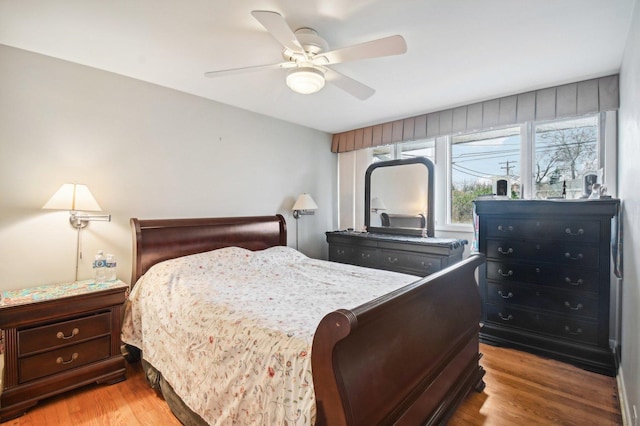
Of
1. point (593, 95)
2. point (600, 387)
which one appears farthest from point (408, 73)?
point (600, 387)

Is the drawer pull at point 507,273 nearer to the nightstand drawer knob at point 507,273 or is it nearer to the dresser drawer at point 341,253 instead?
the nightstand drawer knob at point 507,273

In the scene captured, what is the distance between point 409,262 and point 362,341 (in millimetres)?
2326

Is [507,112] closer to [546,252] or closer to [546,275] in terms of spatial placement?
[546,252]

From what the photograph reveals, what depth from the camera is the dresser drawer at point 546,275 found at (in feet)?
8.03

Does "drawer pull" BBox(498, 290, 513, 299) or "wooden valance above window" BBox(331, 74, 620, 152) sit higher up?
"wooden valance above window" BBox(331, 74, 620, 152)

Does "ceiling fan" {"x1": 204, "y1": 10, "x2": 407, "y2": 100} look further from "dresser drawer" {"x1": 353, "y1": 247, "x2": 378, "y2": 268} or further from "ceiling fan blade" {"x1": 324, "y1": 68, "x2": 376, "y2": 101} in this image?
"dresser drawer" {"x1": 353, "y1": 247, "x2": 378, "y2": 268}

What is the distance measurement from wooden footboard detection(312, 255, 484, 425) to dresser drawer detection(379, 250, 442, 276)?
0.94 metres

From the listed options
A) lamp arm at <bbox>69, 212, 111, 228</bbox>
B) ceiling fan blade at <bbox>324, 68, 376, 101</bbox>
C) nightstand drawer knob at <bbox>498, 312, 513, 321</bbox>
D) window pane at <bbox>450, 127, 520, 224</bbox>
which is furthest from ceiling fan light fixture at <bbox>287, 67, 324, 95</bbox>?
nightstand drawer knob at <bbox>498, 312, 513, 321</bbox>

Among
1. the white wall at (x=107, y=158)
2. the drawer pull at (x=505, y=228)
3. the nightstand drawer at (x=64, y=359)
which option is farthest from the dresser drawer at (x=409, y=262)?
the nightstand drawer at (x=64, y=359)

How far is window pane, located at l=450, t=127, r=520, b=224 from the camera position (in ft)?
10.4

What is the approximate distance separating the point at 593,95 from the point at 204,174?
358 centimetres

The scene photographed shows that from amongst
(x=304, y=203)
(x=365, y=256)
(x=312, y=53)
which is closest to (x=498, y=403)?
(x=365, y=256)

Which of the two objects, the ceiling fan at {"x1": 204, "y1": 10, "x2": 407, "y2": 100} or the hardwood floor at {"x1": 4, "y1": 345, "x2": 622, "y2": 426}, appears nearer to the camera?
the ceiling fan at {"x1": 204, "y1": 10, "x2": 407, "y2": 100}

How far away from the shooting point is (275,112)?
141 inches
